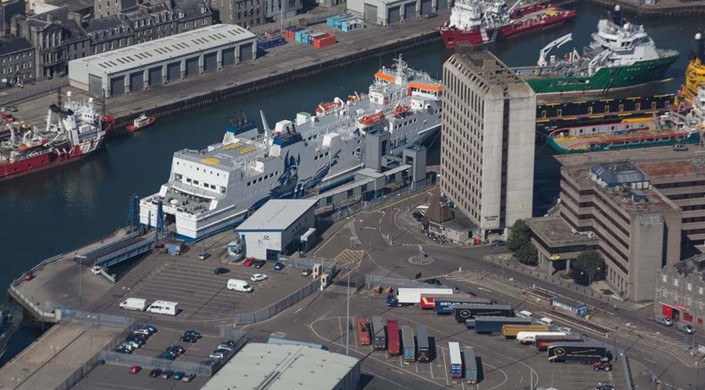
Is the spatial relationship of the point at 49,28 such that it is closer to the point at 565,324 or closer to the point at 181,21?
the point at 181,21

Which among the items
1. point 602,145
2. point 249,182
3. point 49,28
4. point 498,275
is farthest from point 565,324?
point 49,28

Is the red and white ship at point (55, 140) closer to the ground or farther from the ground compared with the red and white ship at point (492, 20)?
closer to the ground

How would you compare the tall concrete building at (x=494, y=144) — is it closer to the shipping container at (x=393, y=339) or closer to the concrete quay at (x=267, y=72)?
the shipping container at (x=393, y=339)

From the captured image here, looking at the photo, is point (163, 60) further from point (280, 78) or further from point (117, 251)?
point (117, 251)

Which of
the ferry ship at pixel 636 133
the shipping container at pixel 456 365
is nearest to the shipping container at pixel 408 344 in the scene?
the shipping container at pixel 456 365

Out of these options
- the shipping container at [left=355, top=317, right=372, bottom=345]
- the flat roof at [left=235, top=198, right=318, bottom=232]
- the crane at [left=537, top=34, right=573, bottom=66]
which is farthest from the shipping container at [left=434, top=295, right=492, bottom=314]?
the crane at [left=537, top=34, right=573, bottom=66]
